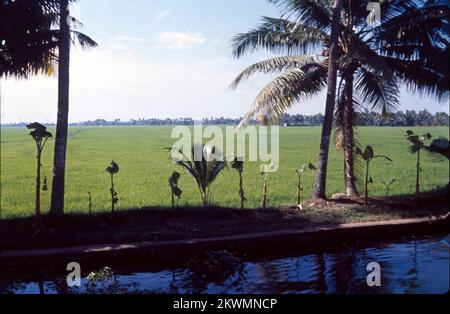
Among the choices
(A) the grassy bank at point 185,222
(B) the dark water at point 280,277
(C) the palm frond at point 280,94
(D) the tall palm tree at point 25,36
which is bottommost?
(B) the dark water at point 280,277

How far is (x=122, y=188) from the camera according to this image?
10.6 metres

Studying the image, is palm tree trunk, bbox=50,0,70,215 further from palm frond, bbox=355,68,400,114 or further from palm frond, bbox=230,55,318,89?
palm frond, bbox=355,68,400,114

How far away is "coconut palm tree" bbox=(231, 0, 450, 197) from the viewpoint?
728cm

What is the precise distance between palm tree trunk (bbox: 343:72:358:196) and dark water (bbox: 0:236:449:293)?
8.83 feet

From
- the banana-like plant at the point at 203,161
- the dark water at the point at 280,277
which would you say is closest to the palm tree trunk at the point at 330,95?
the banana-like plant at the point at 203,161

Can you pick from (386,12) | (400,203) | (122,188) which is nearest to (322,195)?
(400,203)

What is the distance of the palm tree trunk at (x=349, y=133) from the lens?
304 inches

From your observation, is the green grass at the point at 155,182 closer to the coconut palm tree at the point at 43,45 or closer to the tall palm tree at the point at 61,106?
the tall palm tree at the point at 61,106

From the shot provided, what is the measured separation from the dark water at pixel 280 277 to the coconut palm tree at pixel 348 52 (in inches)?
96.5

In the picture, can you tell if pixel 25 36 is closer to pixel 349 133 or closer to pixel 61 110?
pixel 61 110

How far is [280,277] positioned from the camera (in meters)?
4.61

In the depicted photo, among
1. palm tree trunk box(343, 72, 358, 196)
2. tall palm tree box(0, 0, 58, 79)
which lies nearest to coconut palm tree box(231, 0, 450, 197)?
palm tree trunk box(343, 72, 358, 196)

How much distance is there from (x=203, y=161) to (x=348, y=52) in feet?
10.1
